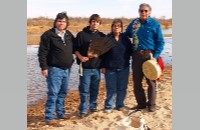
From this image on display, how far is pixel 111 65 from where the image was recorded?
5543mm

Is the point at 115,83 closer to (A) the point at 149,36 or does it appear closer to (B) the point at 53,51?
(A) the point at 149,36

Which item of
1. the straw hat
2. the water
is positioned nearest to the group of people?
the straw hat

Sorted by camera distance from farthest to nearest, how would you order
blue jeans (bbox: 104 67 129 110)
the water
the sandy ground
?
the water
blue jeans (bbox: 104 67 129 110)
the sandy ground

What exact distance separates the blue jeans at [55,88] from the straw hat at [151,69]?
1.23 metres

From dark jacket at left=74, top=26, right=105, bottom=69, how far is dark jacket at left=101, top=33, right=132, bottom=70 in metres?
0.19

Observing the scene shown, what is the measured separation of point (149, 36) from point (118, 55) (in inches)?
22.4

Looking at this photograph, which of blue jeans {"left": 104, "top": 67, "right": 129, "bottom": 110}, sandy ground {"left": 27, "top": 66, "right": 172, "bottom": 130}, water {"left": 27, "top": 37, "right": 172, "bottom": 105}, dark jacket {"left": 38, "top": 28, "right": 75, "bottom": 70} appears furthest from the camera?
water {"left": 27, "top": 37, "right": 172, "bottom": 105}

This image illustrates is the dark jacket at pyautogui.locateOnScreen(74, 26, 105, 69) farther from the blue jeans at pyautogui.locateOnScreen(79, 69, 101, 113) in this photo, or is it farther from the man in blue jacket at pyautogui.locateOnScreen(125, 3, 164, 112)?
the man in blue jacket at pyautogui.locateOnScreen(125, 3, 164, 112)

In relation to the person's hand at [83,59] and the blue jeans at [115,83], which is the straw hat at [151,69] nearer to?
the blue jeans at [115,83]

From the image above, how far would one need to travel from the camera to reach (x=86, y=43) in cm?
542

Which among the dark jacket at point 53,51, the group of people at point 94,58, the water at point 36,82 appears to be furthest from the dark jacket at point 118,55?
the water at point 36,82

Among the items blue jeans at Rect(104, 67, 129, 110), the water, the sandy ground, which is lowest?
A: the sandy ground

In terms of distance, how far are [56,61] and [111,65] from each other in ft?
2.96

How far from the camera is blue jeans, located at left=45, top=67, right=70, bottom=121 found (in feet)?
17.1
